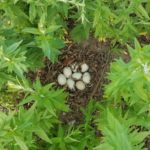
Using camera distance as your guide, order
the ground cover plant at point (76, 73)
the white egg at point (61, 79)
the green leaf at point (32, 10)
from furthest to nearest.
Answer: the white egg at point (61, 79)
the green leaf at point (32, 10)
the ground cover plant at point (76, 73)

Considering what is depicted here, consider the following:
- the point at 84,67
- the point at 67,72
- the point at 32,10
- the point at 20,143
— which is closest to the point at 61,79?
the point at 67,72

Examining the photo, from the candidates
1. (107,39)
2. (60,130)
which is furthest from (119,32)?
(60,130)

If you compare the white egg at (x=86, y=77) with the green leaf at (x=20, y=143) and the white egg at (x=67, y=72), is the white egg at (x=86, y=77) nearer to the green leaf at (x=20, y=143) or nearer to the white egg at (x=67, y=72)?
the white egg at (x=67, y=72)

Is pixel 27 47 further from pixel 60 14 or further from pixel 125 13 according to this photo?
pixel 125 13

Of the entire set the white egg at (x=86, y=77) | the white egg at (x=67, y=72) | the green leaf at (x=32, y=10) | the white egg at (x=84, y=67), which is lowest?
the white egg at (x=86, y=77)

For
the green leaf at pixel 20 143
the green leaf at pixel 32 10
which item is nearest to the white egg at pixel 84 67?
the green leaf at pixel 32 10

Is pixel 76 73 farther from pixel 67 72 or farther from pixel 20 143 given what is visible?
pixel 20 143

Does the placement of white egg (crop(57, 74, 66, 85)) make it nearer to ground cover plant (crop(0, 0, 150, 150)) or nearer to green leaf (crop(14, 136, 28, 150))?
ground cover plant (crop(0, 0, 150, 150))
